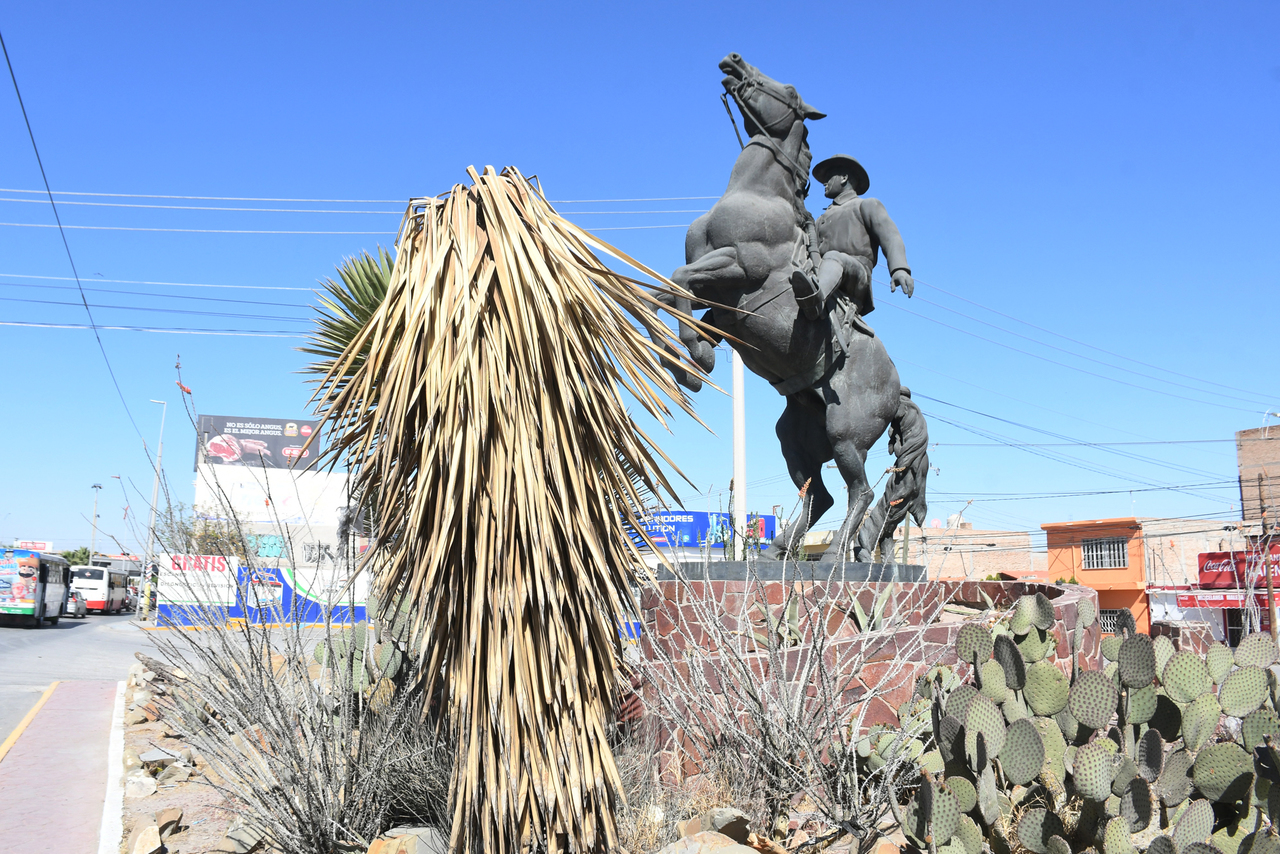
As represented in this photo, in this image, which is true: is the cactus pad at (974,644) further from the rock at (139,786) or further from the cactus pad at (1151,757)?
the rock at (139,786)

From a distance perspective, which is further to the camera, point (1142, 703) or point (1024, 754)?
point (1142, 703)

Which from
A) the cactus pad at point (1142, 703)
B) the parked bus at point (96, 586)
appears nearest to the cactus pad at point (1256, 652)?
the cactus pad at point (1142, 703)

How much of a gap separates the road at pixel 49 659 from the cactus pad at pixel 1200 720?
7.87m

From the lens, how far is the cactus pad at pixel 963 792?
130 inches

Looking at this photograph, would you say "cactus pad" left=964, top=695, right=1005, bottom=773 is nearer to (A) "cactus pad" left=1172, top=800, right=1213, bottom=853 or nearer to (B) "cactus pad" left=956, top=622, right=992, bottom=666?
(B) "cactus pad" left=956, top=622, right=992, bottom=666

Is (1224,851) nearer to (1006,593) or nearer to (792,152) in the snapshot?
(1006,593)

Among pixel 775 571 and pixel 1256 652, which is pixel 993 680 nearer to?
pixel 1256 652

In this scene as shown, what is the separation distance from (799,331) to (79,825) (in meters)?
5.42

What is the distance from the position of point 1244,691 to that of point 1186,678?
227 millimetres

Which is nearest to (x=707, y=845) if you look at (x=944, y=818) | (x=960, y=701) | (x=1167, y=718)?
(x=944, y=818)

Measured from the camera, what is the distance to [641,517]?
414 centimetres

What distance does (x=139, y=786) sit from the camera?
20.1 ft

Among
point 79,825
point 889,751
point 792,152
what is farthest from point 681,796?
point 792,152

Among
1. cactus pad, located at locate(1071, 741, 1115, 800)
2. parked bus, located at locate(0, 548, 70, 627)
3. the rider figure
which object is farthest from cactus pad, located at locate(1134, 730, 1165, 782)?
parked bus, located at locate(0, 548, 70, 627)
